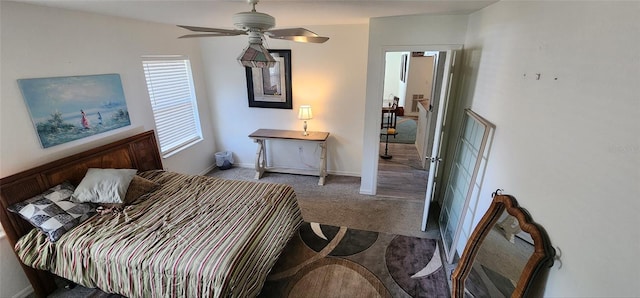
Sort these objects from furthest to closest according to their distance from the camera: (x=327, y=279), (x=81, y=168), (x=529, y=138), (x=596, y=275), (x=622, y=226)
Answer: (x=81, y=168) < (x=327, y=279) < (x=529, y=138) < (x=596, y=275) < (x=622, y=226)

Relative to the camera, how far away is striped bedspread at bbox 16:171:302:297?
5.84 feet

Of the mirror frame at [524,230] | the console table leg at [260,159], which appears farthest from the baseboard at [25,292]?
the mirror frame at [524,230]

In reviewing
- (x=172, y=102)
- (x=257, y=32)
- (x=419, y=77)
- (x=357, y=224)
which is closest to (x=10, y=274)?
(x=172, y=102)

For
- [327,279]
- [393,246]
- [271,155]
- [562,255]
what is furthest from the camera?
[271,155]

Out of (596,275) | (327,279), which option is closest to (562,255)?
(596,275)

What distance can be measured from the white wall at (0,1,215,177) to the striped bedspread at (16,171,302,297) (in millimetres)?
747

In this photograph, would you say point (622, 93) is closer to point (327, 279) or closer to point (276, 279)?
point (327, 279)

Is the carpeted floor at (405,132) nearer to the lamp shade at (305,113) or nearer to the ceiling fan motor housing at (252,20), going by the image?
the lamp shade at (305,113)

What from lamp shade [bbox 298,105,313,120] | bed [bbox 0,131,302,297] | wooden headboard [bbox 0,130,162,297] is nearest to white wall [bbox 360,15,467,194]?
lamp shade [bbox 298,105,313,120]

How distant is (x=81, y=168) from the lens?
249 cm

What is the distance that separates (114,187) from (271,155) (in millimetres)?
2387

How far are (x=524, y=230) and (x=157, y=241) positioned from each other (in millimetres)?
2423

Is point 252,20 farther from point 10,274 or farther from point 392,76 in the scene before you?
point 392,76

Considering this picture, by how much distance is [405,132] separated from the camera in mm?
6699
